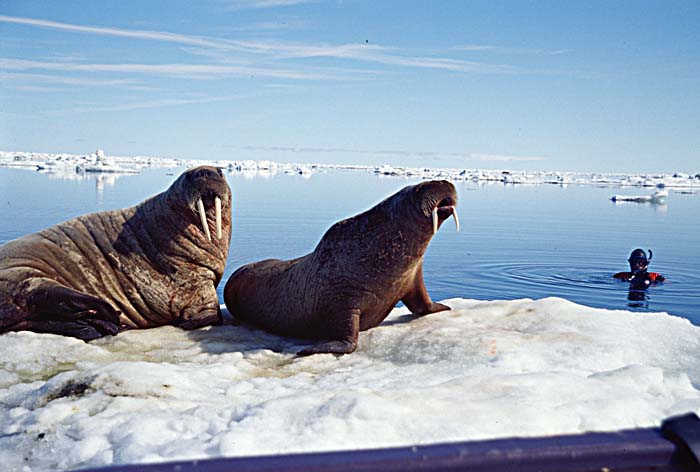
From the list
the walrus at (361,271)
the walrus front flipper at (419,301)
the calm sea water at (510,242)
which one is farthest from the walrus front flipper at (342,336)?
the calm sea water at (510,242)

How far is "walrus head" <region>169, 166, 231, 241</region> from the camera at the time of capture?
5.51 m

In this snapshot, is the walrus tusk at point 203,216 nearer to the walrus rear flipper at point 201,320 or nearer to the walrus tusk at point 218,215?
the walrus tusk at point 218,215

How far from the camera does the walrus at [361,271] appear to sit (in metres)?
4.73

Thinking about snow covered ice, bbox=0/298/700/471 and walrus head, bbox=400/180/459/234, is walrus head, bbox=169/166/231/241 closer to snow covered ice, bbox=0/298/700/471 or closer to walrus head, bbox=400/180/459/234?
snow covered ice, bbox=0/298/700/471

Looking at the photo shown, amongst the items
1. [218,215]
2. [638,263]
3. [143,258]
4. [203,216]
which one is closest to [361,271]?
[218,215]

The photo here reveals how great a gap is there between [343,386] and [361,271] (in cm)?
131

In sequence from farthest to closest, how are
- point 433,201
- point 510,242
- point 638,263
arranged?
point 510,242, point 638,263, point 433,201

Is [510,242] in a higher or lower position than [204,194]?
lower

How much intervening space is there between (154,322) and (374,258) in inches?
74.6

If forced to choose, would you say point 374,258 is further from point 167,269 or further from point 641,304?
point 641,304

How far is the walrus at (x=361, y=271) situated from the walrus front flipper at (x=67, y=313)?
124 centimetres

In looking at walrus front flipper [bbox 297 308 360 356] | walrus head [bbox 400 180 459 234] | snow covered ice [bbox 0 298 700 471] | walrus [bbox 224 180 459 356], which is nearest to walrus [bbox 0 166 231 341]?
snow covered ice [bbox 0 298 700 471]

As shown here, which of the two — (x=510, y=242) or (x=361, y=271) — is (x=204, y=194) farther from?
(x=510, y=242)

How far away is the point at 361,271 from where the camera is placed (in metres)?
4.88
